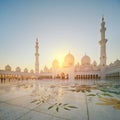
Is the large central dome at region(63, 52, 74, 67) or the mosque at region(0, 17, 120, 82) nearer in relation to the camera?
the mosque at region(0, 17, 120, 82)

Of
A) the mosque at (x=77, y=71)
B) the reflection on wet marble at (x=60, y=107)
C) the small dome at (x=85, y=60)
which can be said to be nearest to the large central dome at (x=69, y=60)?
the mosque at (x=77, y=71)

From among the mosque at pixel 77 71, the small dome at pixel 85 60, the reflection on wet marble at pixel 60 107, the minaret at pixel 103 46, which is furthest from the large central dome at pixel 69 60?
the reflection on wet marble at pixel 60 107

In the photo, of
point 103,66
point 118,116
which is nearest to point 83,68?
point 103,66

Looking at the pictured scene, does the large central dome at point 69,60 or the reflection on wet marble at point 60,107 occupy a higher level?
the large central dome at point 69,60

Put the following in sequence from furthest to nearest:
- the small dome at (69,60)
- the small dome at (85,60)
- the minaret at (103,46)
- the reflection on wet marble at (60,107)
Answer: the small dome at (69,60) < the small dome at (85,60) < the minaret at (103,46) < the reflection on wet marble at (60,107)

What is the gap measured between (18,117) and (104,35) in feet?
73.8

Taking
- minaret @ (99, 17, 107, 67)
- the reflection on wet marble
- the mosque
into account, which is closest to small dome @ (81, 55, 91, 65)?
the mosque

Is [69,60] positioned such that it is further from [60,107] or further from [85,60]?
[60,107]

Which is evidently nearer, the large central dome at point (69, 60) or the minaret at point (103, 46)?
the minaret at point (103, 46)

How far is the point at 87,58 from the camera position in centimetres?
2984

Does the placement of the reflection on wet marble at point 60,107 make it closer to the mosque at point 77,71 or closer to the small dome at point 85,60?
the mosque at point 77,71

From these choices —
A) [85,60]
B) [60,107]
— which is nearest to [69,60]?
[85,60]

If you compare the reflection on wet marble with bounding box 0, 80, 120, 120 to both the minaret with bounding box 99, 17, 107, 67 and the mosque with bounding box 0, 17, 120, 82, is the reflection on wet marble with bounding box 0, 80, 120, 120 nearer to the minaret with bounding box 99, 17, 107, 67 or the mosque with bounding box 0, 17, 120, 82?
the mosque with bounding box 0, 17, 120, 82

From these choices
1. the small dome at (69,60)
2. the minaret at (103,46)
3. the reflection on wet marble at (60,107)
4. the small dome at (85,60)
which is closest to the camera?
the reflection on wet marble at (60,107)
